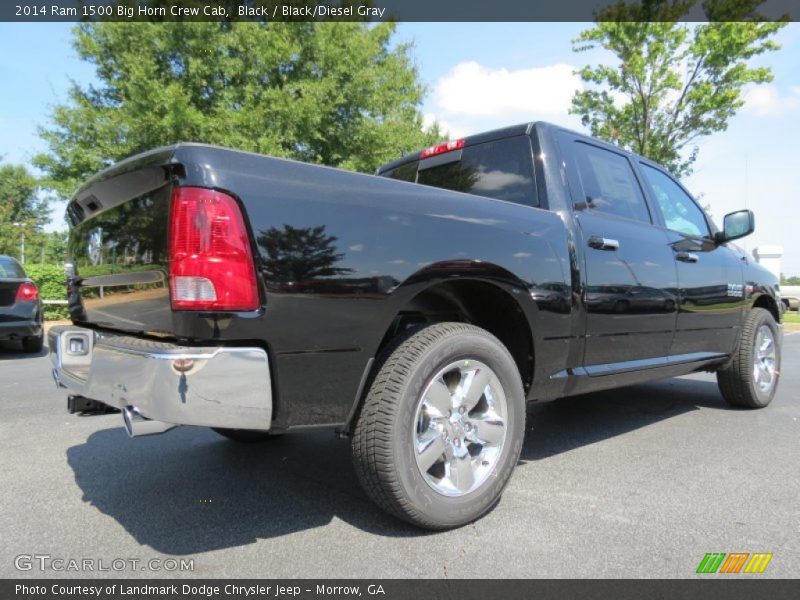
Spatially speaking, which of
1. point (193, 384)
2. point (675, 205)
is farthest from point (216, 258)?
point (675, 205)

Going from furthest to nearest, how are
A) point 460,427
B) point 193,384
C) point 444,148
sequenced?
1. point 444,148
2. point 460,427
3. point 193,384

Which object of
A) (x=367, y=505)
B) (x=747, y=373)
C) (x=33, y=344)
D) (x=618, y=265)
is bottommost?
(x=33, y=344)

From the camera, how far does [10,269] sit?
26.9 feet

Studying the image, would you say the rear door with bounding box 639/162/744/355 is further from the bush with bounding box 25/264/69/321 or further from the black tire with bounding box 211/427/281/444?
the bush with bounding box 25/264/69/321

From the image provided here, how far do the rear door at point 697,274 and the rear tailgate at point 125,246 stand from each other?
3.17 metres

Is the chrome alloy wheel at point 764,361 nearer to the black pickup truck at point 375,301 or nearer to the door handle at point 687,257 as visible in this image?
the door handle at point 687,257

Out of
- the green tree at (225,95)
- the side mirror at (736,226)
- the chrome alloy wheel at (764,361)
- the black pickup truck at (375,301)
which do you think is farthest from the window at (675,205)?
the green tree at (225,95)

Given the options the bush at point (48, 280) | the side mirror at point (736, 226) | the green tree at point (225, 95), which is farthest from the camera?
the bush at point (48, 280)

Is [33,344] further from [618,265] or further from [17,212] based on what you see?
[17,212]

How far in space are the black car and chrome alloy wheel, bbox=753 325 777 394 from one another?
8.57 m

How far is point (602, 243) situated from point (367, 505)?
6.10 feet

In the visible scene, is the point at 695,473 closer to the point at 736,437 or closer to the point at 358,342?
the point at 736,437

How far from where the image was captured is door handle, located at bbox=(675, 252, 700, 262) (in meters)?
3.91

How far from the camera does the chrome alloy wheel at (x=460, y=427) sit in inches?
96.2
